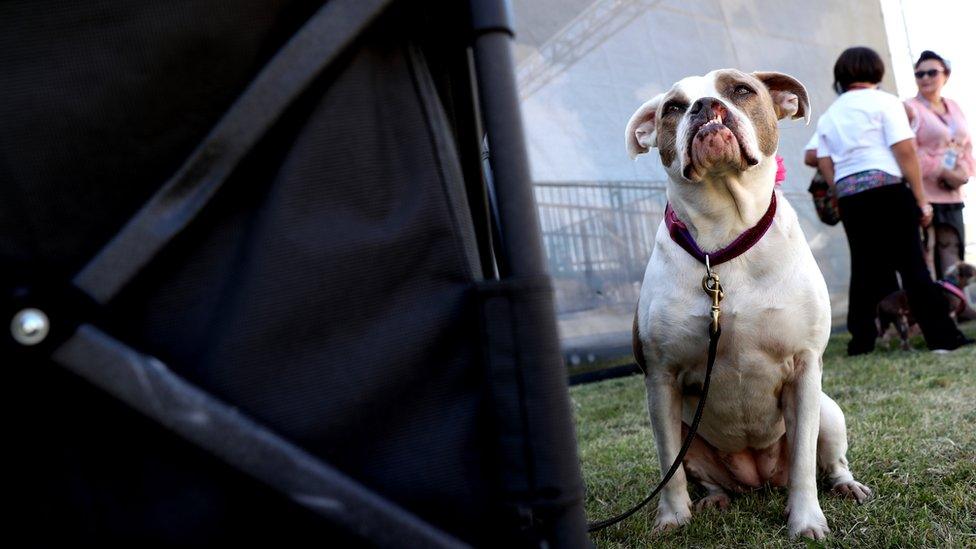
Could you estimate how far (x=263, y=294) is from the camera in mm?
907

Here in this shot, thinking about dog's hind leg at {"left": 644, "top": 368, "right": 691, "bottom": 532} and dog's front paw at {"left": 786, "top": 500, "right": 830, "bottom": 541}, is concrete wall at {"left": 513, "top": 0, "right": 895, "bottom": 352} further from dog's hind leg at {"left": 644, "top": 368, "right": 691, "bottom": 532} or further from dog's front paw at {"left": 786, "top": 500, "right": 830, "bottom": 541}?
dog's front paw at {"left": 786, "top": 500, "right": 830, "bottom": 541}

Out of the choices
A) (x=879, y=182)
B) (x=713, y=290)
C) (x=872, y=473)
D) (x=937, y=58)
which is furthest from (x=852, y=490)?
(x=937, y=58)

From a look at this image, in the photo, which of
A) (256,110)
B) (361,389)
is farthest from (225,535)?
(256,110)

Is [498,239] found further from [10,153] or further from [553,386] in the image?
[10,153]

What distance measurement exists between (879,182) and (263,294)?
4.48 metres

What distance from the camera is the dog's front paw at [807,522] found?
1.84m

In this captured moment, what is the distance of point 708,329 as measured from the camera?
2020mm

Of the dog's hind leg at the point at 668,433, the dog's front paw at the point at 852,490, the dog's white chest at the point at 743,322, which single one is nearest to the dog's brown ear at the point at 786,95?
the dog's white chest at the point at 743,322

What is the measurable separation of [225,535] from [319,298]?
269 mm

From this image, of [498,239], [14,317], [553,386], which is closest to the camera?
[14,317]

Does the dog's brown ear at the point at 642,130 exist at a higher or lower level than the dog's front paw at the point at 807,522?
higher

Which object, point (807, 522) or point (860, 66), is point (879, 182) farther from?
point (807, 522)

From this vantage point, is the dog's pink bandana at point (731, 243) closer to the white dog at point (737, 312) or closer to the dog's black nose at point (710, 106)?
the white dog at point (737, 312)

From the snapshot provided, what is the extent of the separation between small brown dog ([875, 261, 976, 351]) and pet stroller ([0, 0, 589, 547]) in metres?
4.63
